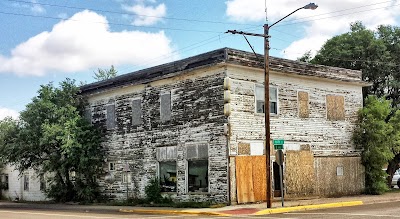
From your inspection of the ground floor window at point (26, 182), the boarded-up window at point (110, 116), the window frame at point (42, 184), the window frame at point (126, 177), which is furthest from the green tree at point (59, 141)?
the ground floor window at point (26, 182)

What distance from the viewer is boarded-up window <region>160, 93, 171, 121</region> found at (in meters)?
27.9

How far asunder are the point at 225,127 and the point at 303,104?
20.1 ft

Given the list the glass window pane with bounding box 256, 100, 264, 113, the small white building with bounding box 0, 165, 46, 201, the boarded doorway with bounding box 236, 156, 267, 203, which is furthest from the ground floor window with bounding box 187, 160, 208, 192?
the small white building with bounding box 0, 165, 46, 201

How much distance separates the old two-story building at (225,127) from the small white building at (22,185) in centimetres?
931

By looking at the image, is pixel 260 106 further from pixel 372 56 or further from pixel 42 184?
pixel 42 184

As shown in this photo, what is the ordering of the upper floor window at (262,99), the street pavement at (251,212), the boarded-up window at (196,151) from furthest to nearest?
the upper floor window at (262,99) < the boarded-up window at (196,151) < the street pavement at (251,212)

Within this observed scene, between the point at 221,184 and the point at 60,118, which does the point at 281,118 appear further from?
the point at 60,118

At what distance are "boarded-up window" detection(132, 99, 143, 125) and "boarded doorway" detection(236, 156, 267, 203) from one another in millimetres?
7577

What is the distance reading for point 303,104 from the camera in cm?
2833

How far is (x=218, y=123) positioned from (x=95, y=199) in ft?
37.7

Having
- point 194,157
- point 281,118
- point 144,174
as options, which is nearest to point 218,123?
point 194,157

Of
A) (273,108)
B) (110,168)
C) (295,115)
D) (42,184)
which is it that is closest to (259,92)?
(273,108)

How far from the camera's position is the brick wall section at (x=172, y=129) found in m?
25.0

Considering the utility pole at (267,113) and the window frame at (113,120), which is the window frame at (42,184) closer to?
the window frame at (113,120)
